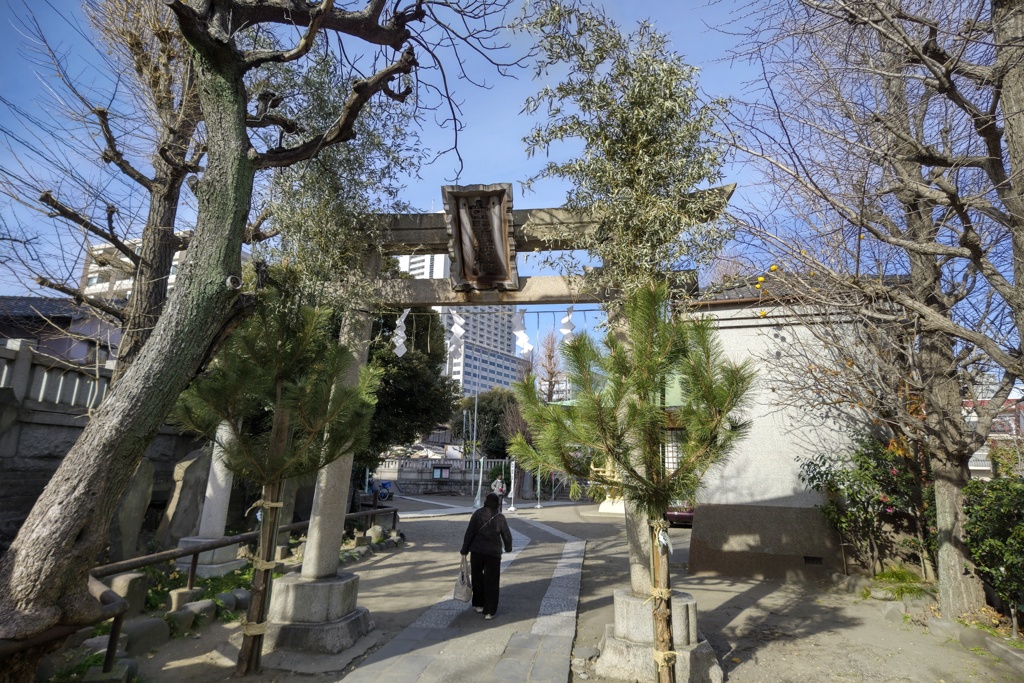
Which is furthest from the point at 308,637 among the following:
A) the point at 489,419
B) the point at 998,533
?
the point at 489,419

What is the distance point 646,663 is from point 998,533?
3829mm

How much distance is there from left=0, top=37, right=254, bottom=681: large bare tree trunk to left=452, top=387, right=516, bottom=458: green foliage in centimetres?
2735

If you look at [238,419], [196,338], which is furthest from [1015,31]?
[238,419]

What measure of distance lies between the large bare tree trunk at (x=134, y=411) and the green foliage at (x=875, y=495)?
768 centimetres

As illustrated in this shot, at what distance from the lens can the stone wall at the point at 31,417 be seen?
692 cm

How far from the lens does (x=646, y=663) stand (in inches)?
186


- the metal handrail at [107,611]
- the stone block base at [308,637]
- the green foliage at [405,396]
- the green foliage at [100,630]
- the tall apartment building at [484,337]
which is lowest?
the green foliage at [100,630]

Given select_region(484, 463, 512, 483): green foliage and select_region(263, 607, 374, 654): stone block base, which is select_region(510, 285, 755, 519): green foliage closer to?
select_region(263, 607, 374, 654): stone block base

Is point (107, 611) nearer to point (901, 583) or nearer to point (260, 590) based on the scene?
point (260, 590)

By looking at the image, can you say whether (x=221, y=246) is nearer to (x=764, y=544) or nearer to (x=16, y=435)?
(x=16, y=435)

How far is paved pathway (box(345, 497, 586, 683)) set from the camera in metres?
4.72

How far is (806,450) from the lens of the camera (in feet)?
27.5

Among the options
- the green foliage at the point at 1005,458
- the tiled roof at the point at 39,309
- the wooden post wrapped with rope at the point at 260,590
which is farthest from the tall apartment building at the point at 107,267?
the green foliage at the point at 1005,458

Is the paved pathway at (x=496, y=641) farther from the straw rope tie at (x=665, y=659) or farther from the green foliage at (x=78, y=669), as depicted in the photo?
the green foliage at (x=78, y=669)
